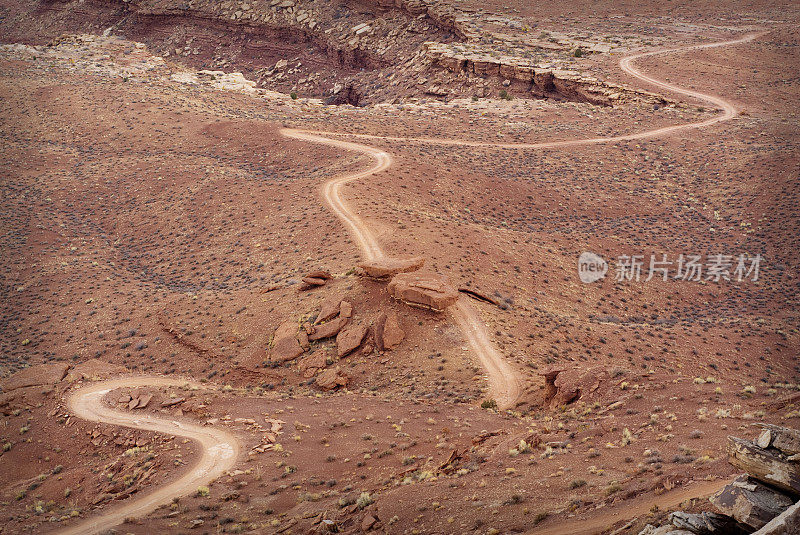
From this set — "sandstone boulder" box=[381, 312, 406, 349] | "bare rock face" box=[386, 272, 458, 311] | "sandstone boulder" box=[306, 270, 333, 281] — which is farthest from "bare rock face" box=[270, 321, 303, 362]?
"bare rock face" box=[386, 272, 458, 311]

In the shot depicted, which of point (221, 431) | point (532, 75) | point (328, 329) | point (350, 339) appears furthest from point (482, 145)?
point (221, 431)

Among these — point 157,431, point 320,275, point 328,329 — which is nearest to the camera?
point 157,431

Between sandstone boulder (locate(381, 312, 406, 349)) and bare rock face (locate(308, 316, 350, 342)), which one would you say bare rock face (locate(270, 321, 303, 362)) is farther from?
sandstone boulder (locate(381, 312, 406, 349))

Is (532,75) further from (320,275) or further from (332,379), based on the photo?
(332,379)

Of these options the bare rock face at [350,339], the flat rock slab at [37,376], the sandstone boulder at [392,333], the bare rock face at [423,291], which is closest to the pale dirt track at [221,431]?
the bare rock face at [423,291]

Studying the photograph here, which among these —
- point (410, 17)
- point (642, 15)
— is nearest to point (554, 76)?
point (410, 17)

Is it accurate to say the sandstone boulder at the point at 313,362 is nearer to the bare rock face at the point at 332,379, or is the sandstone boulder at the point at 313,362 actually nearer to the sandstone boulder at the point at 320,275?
the bare rock face at the point at 332,379
